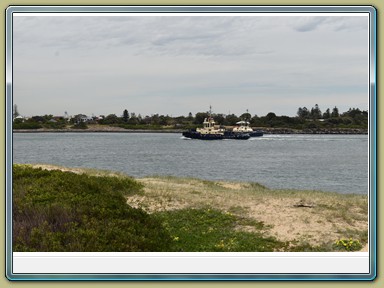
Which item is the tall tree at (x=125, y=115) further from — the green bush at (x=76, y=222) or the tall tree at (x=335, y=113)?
the tall tree at (x=335, y=113)

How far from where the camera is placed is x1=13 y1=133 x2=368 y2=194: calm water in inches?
849

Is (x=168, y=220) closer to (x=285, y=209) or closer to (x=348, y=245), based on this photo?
(x=285, y=209)

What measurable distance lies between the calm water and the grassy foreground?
4493mm

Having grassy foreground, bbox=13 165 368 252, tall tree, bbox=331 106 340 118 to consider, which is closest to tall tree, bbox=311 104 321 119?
tall tree, bbox=331 106 340 118

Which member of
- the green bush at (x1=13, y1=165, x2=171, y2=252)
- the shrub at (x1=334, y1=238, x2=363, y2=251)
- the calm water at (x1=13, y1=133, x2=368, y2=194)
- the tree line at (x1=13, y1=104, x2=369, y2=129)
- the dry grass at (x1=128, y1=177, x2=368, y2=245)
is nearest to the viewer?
the green bush at (x1=13, y1=165, x2=171, y2=252)

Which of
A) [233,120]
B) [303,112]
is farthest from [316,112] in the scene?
[233,120]

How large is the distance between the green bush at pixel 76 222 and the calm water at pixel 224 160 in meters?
4.07

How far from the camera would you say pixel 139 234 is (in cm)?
999

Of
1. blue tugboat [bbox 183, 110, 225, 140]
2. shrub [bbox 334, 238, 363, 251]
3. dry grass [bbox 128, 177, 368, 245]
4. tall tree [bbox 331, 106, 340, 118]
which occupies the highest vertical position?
tall tree [bbox 331, 106, 340, 118]

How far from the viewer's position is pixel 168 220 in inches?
485

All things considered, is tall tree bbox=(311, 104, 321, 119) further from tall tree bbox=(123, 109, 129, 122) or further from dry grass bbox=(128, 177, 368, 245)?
tall tree bbox=(123, 109, 129, 122)

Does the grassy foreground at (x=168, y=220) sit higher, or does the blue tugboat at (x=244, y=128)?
the blue tugboat at (x=244, y=128)

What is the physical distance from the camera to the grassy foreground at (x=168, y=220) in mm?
9383

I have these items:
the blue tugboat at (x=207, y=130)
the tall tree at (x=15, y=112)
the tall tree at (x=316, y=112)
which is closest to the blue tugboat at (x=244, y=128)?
the blue tugboat at (x=207, y=130)
